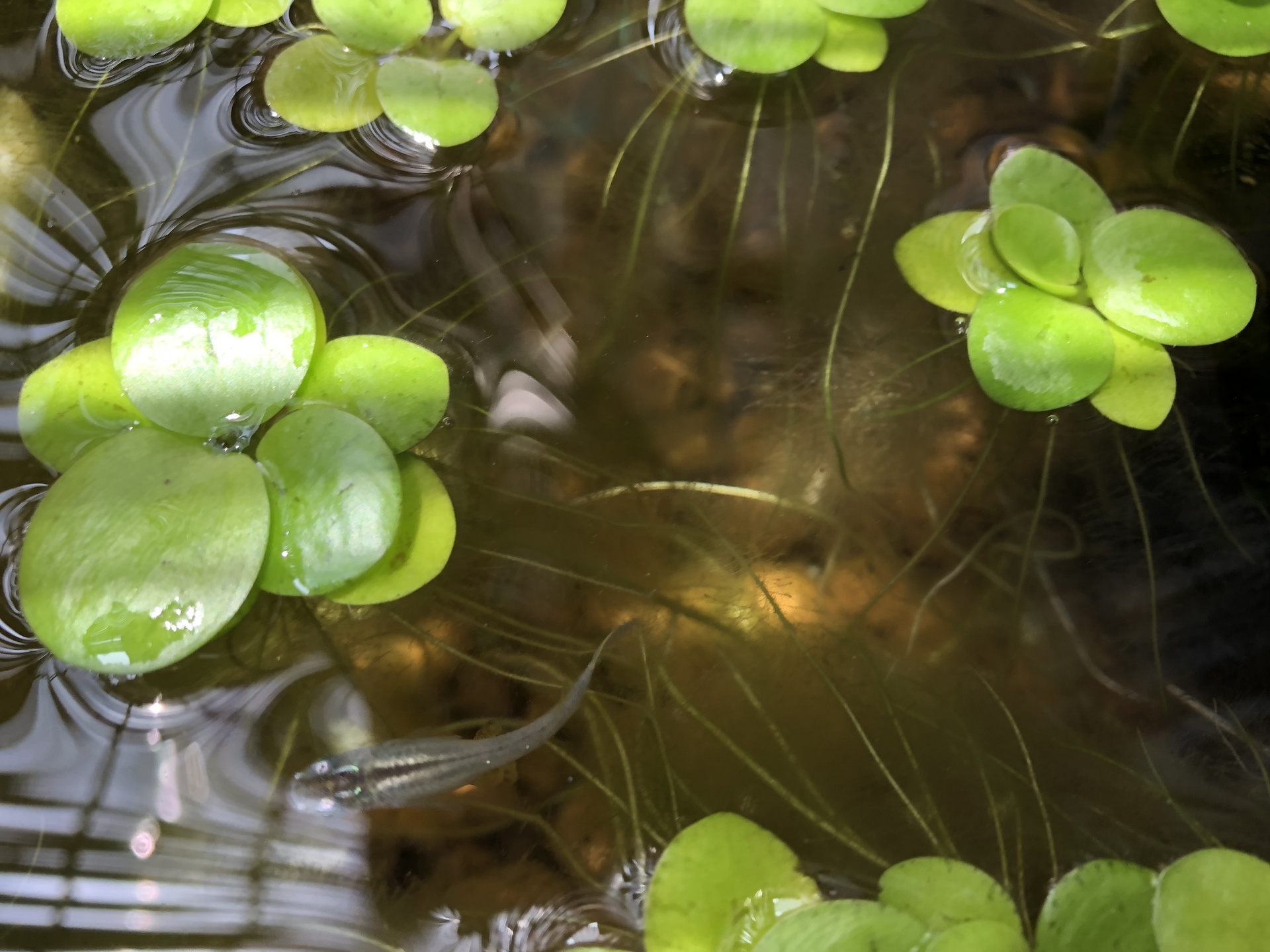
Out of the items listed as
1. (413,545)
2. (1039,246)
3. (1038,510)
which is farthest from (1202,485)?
(413,545)

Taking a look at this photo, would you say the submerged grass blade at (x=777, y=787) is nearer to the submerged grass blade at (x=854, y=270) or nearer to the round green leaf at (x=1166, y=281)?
the submerged grass blade at (x=854, y=270)

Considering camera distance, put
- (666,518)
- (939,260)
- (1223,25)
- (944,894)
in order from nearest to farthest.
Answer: (944,894)
(666,518)
(939,260)
(1223,25)

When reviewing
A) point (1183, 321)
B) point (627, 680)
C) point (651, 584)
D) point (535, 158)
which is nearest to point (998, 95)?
point (1183, 321)

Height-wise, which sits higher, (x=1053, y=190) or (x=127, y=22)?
(x=127, y=22)

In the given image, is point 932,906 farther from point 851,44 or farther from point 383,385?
point 851,44

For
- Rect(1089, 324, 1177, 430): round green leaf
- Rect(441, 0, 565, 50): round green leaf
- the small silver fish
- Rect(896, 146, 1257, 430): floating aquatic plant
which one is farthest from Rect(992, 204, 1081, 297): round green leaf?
the small silver fish

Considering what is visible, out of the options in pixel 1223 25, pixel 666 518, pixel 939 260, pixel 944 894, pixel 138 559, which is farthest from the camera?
pixel 1223 25
